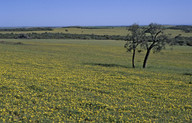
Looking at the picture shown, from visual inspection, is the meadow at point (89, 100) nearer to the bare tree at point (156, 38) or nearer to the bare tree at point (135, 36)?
the bare tree at point (156, 38)

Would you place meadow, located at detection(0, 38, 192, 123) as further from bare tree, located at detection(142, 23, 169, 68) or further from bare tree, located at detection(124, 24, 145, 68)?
bare tree, located at detection(124, 24, 145, 68)

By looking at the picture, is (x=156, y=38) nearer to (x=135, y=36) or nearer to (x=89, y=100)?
(x=135, y=36)

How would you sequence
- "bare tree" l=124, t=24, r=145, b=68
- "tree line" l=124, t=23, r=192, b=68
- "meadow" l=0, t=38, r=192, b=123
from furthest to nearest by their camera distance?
1. "bare tree" l=124, t=24, r=145, b=68
2. "tree line" l=124, t=23, r=192, b=68
3. "meadow" l=0, t=38, r=192, b=123

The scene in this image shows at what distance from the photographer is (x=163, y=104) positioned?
1576cm

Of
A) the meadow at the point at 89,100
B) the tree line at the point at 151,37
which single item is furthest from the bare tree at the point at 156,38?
the meadow at the point at 89,100

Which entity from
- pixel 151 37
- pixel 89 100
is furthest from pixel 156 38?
pixel 89 100

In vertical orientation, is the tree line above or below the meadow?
above

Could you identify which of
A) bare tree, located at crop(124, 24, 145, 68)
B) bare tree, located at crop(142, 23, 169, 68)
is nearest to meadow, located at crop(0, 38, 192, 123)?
bare tree, located at crop(142, 23, 169, 68)

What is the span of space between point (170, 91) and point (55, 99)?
1052 centimetres

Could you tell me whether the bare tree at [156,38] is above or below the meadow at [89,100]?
above

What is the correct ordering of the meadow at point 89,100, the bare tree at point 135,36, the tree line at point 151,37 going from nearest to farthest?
the meadow at point 89,100, the tree line at point 151,37, the bare tree at point 135,36

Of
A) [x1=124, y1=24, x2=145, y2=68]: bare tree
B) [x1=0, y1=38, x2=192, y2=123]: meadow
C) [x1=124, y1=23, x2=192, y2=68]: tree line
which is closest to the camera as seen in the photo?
[x1=0, y1=38, x2=192, y2=123]: meadow

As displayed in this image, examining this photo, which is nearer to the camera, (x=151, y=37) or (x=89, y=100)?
(x=89, y=100)

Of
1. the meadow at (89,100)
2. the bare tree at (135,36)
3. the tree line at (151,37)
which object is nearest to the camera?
the meadow at (89,100)
